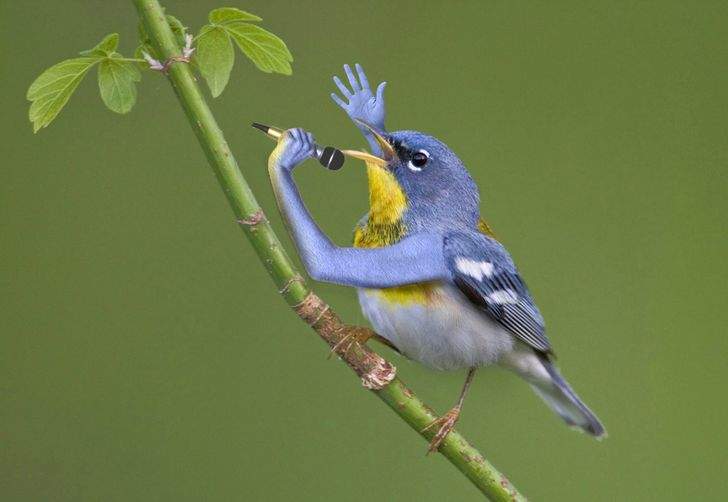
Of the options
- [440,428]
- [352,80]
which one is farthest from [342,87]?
[440,428]

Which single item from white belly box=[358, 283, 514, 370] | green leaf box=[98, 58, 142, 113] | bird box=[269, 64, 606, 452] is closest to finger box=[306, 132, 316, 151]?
bird box=[269, 64, 606, 452]

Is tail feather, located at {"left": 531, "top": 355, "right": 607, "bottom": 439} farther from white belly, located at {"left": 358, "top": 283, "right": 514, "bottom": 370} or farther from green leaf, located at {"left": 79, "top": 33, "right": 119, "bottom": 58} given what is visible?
green leaf, located at {"left": 79, "top": 33, "right": 119, "bottom": 58}

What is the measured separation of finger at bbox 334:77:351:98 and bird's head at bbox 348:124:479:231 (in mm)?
81

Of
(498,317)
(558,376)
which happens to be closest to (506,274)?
(498,317)

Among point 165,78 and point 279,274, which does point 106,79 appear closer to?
point 165,78

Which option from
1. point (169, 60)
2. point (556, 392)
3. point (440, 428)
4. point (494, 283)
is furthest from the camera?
point (556, 392)

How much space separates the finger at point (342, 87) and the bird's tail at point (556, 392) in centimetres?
40

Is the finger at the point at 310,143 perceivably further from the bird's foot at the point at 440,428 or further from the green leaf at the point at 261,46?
the bird's foot at the point at 440,428

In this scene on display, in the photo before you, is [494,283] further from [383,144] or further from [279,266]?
[279,266]

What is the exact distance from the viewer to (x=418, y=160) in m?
0.70

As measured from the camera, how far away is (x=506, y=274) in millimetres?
790

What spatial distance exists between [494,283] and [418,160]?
132 mm

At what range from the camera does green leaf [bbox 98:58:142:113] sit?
571 mm

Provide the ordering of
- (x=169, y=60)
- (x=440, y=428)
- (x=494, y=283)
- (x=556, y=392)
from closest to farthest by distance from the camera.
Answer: (x=169, y=60), (x=440, y=428), (x=494, y=283), (x=556, y=392)
